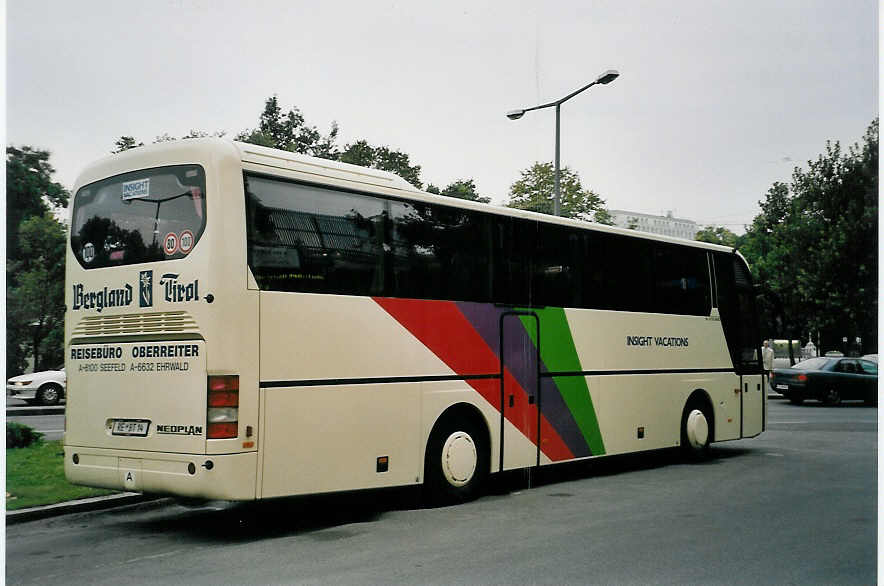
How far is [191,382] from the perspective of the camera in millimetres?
7914

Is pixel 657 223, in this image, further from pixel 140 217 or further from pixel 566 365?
pixel 140 217

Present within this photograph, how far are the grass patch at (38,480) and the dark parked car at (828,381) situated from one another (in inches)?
741

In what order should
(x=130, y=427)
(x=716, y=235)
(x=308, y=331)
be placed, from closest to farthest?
(x=130, y=427)
(x=308, y=331)
(x=716, y=235)

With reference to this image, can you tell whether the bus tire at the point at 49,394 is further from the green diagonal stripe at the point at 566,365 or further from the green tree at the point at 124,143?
the green diagonal stripe at the point at 566,365

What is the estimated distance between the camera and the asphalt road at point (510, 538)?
6.73 meters

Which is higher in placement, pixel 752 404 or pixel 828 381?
pixel 752 404

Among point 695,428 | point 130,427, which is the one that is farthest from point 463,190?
point 130,427

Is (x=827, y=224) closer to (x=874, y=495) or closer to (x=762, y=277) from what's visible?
(x=762, y=277)

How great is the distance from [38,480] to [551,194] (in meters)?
8.84

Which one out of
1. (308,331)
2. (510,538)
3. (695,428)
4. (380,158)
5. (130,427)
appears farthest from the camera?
(695,428)

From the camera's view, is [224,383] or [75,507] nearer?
[224,383]

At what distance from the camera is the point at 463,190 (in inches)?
476

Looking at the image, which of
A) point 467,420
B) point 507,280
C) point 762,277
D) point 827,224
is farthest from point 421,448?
point 762,277

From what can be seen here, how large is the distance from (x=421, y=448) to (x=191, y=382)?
8.77ft
